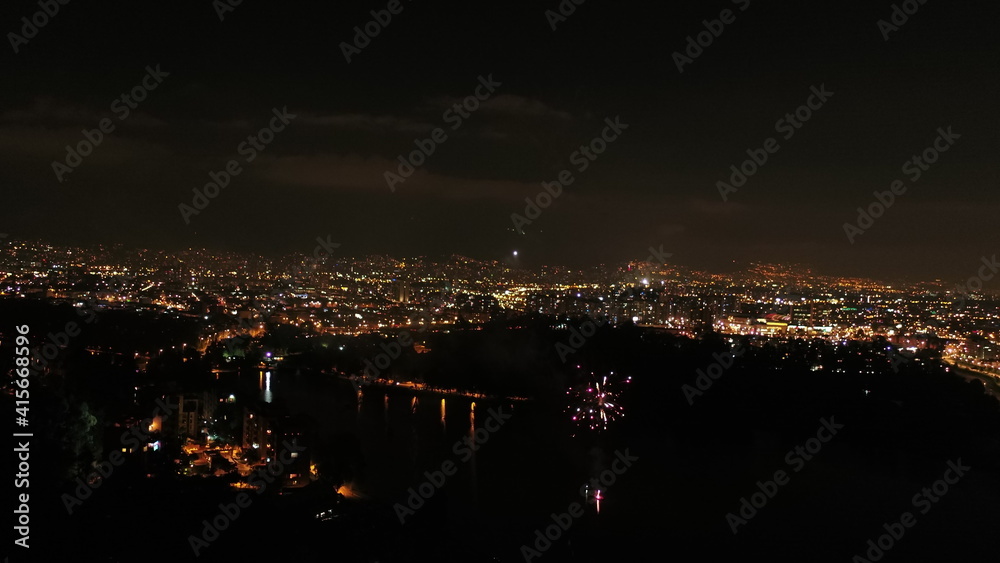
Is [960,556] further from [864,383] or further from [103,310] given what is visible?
[103,310]

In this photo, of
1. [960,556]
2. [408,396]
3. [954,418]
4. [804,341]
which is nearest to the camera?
[960,556]

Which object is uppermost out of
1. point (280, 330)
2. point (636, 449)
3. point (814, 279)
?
point (814, 279)

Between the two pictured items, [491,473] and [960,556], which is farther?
[491,473]

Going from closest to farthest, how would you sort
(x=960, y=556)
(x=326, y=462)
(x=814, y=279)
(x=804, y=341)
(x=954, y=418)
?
(x=960, y=556) < (x=326, y=462) < (x=954, y=418) < (x=804, y=341) < (x=814, y=279)

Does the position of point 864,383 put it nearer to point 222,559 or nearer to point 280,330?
point 222,559

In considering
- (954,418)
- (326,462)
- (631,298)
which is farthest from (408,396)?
(631,298)

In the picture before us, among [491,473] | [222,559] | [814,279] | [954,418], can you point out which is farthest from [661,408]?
[814,279]

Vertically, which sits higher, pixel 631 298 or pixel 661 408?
pixel 631 298
